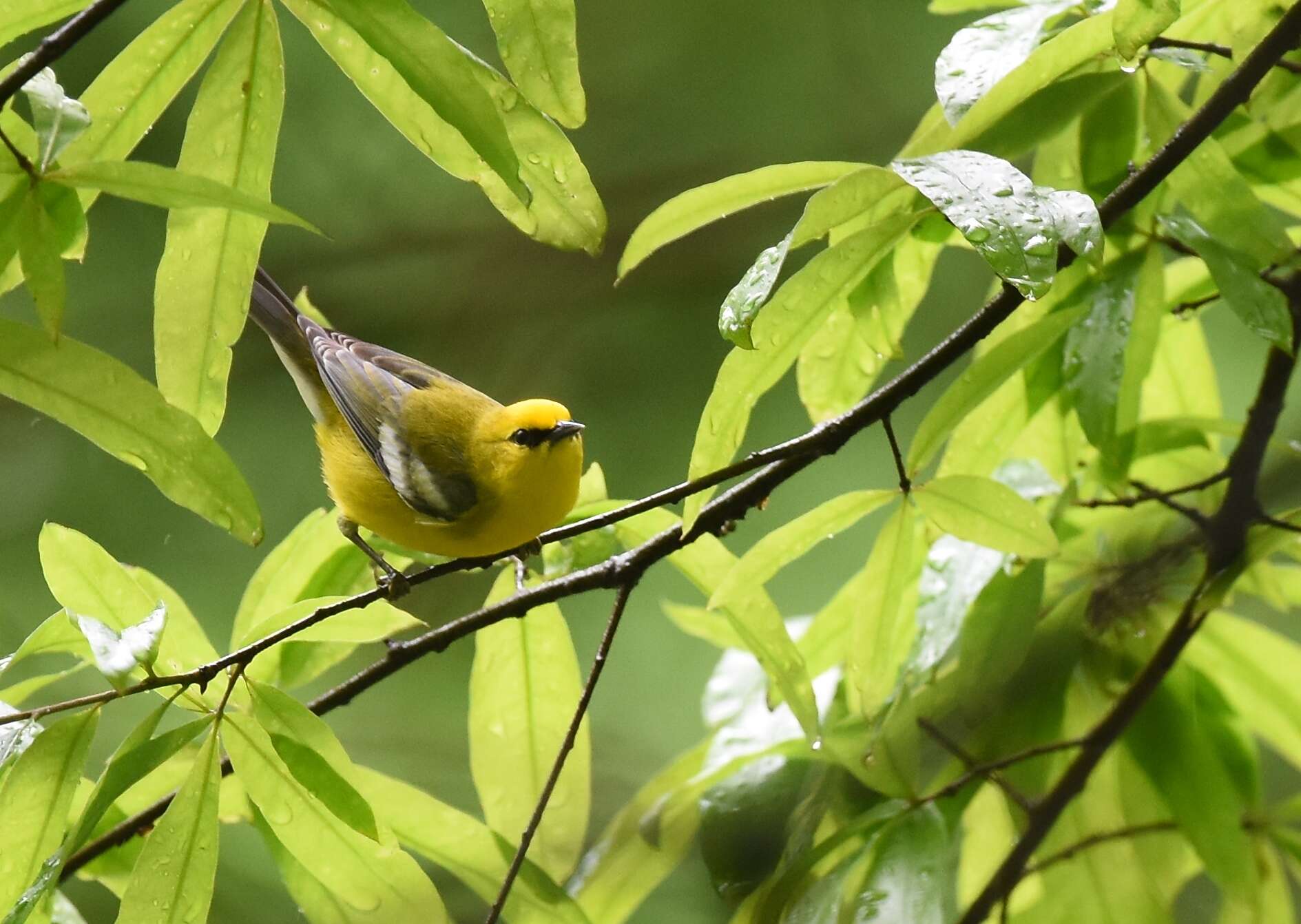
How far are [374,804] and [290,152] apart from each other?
1.18 metres

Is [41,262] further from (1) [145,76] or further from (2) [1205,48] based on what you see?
(2) [1205,48]

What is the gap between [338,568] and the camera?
0.90 meters

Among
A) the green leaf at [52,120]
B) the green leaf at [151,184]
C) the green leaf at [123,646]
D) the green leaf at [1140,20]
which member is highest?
the green leaf at [1140,20]

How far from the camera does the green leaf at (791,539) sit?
684 millimetres

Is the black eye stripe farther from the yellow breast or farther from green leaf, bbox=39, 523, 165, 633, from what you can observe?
green leaf, bbox=39, 523, 165, 633

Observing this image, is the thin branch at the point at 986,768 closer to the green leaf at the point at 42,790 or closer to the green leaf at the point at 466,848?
the green leaf at the point at 466,848

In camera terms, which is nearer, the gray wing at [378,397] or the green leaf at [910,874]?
the green leaf at [910,874]

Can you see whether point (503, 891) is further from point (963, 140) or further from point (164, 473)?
point (963, 140)

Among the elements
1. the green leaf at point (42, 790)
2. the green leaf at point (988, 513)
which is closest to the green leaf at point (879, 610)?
the green leaf at point (988, 513)

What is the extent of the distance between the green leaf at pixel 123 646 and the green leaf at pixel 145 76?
0.74 ft

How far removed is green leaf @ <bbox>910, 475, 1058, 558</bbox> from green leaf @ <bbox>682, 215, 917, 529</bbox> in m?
0.15

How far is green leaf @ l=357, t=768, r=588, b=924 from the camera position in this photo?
2.59 feet

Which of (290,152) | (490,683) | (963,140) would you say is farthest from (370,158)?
(963,140)

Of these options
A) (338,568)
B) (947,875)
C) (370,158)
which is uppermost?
(370,158)
